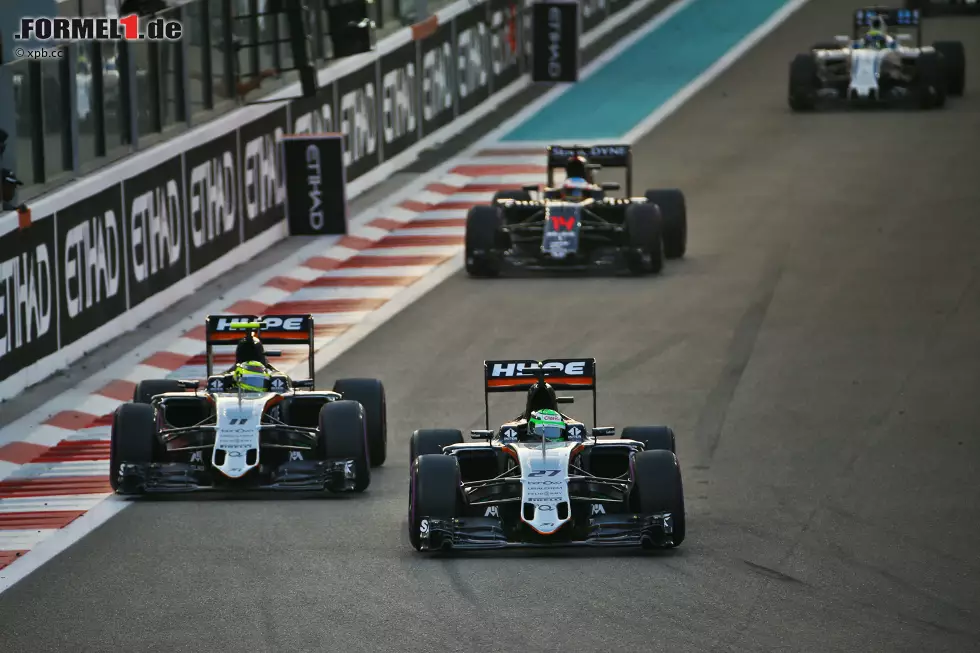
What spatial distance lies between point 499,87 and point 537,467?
76.6ft

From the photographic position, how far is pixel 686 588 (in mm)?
12438

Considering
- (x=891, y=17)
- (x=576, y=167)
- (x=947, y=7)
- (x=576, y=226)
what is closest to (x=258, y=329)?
(x=576, y=226)

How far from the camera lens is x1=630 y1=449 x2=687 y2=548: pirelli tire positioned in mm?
13211

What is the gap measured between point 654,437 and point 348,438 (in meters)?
2.15

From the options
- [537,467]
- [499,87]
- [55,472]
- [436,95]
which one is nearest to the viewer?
[537,467]

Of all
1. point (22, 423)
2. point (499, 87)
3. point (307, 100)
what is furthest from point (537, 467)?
point (499, 87)

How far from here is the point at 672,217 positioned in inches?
967

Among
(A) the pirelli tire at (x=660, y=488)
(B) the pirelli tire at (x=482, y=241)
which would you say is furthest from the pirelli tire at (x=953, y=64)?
(A) the pirelli tire at (x=660, y=488)

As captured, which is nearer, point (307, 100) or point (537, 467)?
point (537, 467)

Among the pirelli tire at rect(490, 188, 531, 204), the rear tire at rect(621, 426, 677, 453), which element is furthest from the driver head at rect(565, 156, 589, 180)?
the rear tire at rect(621, 426, 677, 453)

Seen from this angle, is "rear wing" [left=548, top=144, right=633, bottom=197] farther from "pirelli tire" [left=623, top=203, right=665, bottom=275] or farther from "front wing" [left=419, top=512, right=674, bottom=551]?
"front wing" [left=419, top=512, right=674, bottom=551]

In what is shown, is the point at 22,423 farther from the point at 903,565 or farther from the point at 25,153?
the point at 903,565

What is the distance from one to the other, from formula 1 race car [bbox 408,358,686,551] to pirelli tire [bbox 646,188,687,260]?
1040 centimetres
